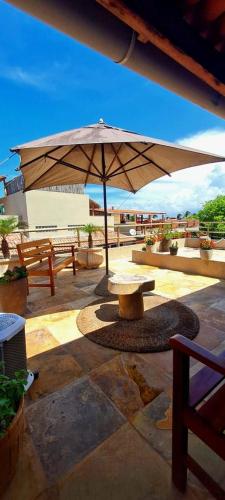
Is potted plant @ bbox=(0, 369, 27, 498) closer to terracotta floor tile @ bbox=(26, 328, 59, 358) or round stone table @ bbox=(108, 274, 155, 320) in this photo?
terracotta floor tile @ bbox=(26, 328, 59, 358)

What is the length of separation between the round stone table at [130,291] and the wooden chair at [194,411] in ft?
4.59

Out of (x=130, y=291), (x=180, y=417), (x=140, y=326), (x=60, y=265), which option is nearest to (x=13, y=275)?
(x=60, y=265)

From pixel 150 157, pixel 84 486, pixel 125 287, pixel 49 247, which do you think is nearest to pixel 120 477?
pixel 84 486

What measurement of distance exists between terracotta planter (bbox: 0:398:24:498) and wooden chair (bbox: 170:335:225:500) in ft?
2.39

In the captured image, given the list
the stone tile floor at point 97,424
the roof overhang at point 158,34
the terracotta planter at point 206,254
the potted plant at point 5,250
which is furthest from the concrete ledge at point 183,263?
the roof overhang at point 158,34

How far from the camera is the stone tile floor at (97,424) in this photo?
1015mm

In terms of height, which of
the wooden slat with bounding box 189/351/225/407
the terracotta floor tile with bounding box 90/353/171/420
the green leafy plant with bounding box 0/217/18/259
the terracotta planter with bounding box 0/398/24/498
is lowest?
the terracotta floor tile with bounding box 90/353/171/420

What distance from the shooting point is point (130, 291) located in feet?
7.81

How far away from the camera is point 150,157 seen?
12.2 feet

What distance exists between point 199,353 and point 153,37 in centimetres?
135

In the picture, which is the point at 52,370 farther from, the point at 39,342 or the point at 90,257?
the point at 90,257

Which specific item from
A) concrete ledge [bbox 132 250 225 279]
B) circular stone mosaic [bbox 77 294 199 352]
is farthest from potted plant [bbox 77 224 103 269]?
circular stone mosaic [bbox 77 294 199 352]

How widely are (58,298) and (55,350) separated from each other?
1.42 metres

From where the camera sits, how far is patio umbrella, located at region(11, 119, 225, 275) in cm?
269
